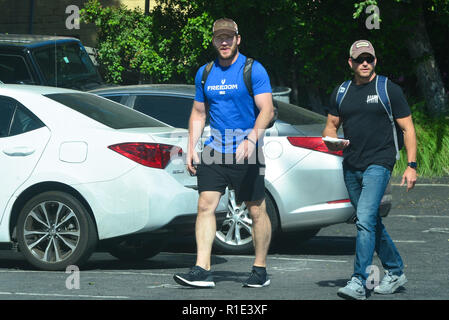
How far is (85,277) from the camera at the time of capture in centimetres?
779

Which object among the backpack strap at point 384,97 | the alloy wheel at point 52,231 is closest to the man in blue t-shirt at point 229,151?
the backpack strap at point 384,97

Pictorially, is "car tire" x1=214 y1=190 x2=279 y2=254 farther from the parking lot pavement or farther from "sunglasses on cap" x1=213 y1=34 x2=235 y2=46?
"sunglasses on cap" x1=213 y1=34 x2=235 y2=46

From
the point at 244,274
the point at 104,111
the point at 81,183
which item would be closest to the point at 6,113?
the point at 104,111

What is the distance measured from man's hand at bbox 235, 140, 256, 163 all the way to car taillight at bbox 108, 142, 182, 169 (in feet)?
3.68

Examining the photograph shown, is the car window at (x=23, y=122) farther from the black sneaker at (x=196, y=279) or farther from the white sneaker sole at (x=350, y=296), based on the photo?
the white sneaker sole at (x=350, y=296)

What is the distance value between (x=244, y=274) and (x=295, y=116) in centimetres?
222

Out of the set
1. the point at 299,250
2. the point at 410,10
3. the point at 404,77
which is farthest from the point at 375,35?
the point at 299,250

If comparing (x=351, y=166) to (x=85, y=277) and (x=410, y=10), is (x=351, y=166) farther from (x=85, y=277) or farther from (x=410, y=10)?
(x=410, y=10)

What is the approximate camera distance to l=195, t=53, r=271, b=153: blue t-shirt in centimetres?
716

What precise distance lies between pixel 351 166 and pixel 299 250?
310 centimetres

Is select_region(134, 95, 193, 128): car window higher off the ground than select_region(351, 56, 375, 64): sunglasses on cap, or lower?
lower

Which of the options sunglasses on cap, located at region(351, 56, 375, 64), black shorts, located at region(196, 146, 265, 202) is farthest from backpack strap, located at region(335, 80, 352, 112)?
black shorts, located at region(196, 146, 265, 202)

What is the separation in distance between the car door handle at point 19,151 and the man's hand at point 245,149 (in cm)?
197

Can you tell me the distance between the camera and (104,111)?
8727 mm
